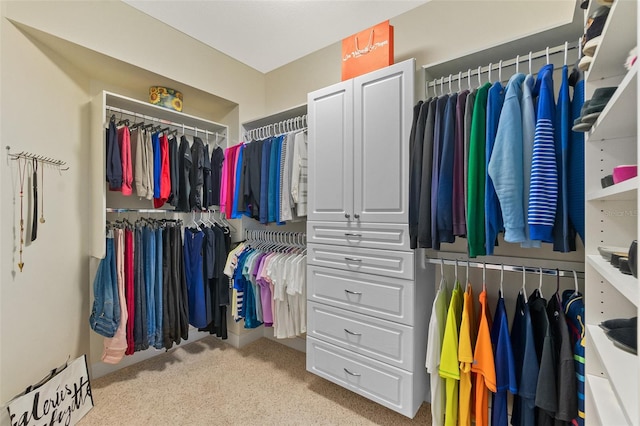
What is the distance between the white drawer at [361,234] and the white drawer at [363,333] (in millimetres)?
437

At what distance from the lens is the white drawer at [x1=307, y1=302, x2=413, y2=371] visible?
5.22 feet

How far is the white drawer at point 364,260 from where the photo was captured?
161cm

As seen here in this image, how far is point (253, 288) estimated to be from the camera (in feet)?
8.05

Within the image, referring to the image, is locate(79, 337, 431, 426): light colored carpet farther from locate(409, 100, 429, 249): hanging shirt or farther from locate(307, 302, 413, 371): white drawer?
locate(409, 100, 429, 249): hanging shirt

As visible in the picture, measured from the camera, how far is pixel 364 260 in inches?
69.0

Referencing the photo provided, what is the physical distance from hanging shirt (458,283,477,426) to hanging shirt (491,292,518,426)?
111mm

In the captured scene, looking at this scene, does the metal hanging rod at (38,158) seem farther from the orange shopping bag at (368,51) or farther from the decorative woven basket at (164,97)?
the orange shopping bag at (368,51)

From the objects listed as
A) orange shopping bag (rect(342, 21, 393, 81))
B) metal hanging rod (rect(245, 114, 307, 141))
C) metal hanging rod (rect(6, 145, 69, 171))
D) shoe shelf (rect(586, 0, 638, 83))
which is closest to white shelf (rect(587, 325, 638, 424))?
shoe shelf (rect(586, 0, 638, 83))

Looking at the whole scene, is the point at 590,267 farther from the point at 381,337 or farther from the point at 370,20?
the point at 370,20

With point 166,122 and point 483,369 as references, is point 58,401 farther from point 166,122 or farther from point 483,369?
point 483,369

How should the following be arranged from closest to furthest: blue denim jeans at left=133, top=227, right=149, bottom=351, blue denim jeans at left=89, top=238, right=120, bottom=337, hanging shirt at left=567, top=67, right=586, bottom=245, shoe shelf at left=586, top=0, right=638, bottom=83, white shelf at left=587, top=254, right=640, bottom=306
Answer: white shelf at left=587, top=254, right=640, bottom=306, shoe shelf at left=586, top=0, right=638, bottom=83, hanging shirt at left=567, top=67, right=586, bottom=245, blue denim jeans at left=89, top=238, right=120, bottom=337, blue denim jeans at left=133, top=227, right=149, bottom=351

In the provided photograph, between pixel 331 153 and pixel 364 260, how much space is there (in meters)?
0.74

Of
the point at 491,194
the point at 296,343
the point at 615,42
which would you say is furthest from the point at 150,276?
the point at 615,42

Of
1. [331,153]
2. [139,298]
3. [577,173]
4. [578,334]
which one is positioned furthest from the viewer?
[139,298]
